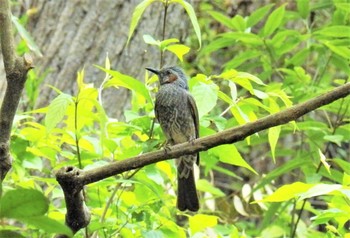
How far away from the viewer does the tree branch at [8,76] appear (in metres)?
1.47

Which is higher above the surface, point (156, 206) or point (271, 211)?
point (156, 206)

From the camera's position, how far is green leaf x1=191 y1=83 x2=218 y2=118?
1757 millimetres

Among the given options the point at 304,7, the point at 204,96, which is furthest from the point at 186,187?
the point at 304,7

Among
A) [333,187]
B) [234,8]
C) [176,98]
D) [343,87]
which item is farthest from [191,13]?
[234,8]

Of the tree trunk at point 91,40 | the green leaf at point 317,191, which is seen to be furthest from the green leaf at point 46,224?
the tree trunk at point 91,40

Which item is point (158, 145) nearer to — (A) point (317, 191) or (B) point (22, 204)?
(A) point (317, 191)

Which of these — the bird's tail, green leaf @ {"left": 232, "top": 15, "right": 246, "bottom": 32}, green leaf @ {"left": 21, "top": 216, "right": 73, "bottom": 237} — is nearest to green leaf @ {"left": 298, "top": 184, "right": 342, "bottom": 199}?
green leaf @ {"left": 21, "top": 216, "right": 73, "bottom": 237}

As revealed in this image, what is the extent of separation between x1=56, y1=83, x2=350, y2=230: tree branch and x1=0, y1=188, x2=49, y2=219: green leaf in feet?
2.14

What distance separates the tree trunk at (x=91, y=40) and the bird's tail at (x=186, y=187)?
2.73 ft

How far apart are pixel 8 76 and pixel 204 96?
53 cm

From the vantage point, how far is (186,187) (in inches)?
102

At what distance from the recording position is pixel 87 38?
3.55m

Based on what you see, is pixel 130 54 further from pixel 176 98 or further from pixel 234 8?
pixel 234 8

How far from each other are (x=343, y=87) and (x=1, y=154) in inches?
31.3
